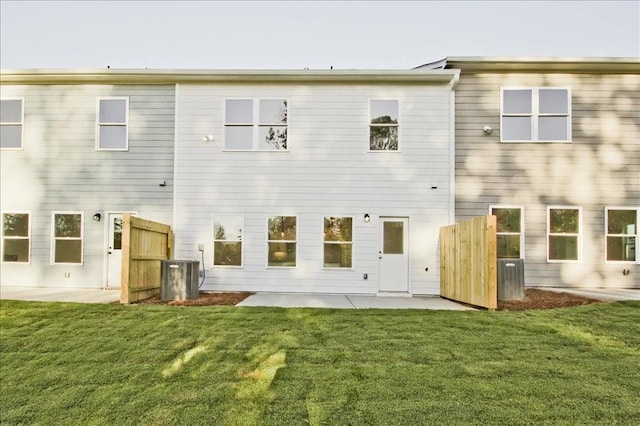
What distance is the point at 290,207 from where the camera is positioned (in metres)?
9.93

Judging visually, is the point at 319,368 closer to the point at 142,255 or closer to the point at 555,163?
the point at 142,255

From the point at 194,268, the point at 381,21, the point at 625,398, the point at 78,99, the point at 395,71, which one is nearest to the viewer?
the point at 625,398

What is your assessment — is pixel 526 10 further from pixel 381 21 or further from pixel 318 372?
pixel 318 372

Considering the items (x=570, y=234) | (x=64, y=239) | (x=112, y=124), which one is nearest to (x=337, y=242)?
(x=570, y=234)

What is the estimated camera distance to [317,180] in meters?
9.97

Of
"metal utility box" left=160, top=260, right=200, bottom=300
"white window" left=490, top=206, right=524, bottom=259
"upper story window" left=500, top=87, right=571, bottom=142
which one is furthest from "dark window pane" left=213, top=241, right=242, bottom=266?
"upper story window" left=500, top=87, right=571, bottom=142

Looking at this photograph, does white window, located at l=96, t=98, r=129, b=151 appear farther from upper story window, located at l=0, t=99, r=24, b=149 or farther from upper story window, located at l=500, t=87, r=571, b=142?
upper story window, located at l=500, t=87, r=571, b=142

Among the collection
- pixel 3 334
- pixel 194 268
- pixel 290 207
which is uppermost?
pixel 290 207

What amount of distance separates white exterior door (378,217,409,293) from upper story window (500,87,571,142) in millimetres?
3521

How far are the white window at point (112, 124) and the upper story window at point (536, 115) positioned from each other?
979 centimetres

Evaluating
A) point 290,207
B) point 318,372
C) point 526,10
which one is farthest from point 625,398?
point 526,10

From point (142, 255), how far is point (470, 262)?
698cm

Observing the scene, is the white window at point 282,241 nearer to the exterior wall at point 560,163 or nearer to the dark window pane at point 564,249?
the exterior wall at point 560,163

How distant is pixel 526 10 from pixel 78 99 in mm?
16181
